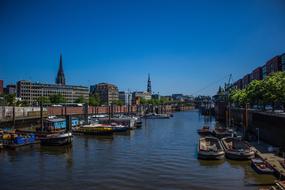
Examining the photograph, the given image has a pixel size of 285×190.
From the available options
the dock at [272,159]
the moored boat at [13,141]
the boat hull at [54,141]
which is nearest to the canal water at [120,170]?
the dock at [272,159]

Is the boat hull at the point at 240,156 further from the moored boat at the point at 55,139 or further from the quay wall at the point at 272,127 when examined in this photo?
the moored boat at the point at 55,139

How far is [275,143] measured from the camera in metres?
59.5

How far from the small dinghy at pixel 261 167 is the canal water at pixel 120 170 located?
0.75 meters

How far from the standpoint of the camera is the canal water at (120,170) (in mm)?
37688

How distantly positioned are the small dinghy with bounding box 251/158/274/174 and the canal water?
746 millimetres

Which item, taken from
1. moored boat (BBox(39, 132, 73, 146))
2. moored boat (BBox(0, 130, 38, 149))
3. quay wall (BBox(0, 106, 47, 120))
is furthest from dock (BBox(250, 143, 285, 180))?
quay wall (BBox(0, 106, 47, 120))

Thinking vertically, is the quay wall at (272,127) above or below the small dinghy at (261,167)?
above

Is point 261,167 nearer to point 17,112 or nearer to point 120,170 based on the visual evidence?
point 120,170

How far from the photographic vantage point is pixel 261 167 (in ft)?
136

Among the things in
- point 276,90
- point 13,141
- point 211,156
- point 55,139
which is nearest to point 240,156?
point 211,156

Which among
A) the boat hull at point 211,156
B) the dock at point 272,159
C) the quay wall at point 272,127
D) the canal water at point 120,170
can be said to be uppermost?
the quay wall at point 272,127

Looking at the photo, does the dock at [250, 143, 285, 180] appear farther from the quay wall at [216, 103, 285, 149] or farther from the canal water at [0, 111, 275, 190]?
the quay wall at [216, 103, 285, 149]

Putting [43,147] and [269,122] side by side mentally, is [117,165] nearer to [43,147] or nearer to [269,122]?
[43,147]

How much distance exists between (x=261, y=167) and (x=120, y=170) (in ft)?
60.7
